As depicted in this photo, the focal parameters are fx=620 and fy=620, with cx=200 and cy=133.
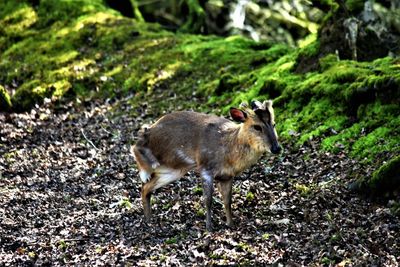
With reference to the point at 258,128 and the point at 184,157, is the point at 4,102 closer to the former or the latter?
the point at 184,157

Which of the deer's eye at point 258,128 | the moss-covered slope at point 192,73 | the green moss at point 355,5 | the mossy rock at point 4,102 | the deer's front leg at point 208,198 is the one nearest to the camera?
the deer's eye at point 258,128

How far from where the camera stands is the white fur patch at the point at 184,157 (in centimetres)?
919

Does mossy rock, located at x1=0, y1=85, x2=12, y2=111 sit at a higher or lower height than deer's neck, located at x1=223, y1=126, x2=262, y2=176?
lower

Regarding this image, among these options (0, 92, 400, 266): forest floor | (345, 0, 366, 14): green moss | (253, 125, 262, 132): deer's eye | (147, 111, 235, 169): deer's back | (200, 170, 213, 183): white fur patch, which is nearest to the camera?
(0, 92, 400, 266): forest floor

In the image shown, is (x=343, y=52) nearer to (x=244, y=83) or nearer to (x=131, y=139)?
(x=244, y=83)

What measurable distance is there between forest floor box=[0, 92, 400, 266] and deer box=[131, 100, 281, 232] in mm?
594

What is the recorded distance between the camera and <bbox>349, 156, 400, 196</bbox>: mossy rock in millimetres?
8508

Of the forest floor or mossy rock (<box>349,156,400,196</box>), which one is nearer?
the forest floor

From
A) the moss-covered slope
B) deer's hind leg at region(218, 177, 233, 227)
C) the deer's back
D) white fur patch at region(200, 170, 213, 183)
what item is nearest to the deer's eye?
the deer's back

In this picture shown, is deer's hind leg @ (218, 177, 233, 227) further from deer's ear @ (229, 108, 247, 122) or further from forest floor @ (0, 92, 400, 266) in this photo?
deer's ear @ (229, 108, 247, 122)

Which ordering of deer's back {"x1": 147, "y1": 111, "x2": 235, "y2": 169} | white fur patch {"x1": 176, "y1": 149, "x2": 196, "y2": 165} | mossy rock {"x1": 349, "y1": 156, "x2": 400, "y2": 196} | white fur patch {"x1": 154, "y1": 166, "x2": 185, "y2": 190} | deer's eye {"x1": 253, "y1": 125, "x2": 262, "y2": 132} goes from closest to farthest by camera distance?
mossy rock {"x1": 349, "y1": 156, "x2": 400, "y2": 196}
deer's eye {"x1": 253, "y1": 125, "x2": 262, "y2": 132}
deer's back {"x1": 147, "y1": 111, "x2": 235, "y2": 169}
white fur patch {"x1": 176, "y1": 149, "x2": 196, "y2": 165}
white fur patch {"x1": 154, "y1": 166, "x2": 185, "y2": 190}

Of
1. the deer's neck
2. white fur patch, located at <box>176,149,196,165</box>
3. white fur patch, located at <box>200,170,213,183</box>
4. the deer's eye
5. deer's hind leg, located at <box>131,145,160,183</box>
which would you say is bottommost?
deer's hind leg, located at <box>131,145,160,183</box>

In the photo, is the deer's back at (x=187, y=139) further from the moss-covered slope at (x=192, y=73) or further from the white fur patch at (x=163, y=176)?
the moss-covered slope at (x=192, y=73)

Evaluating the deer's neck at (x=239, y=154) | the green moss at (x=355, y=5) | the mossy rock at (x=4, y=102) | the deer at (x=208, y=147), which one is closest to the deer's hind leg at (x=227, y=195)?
the deer at (x=208, y=147)
